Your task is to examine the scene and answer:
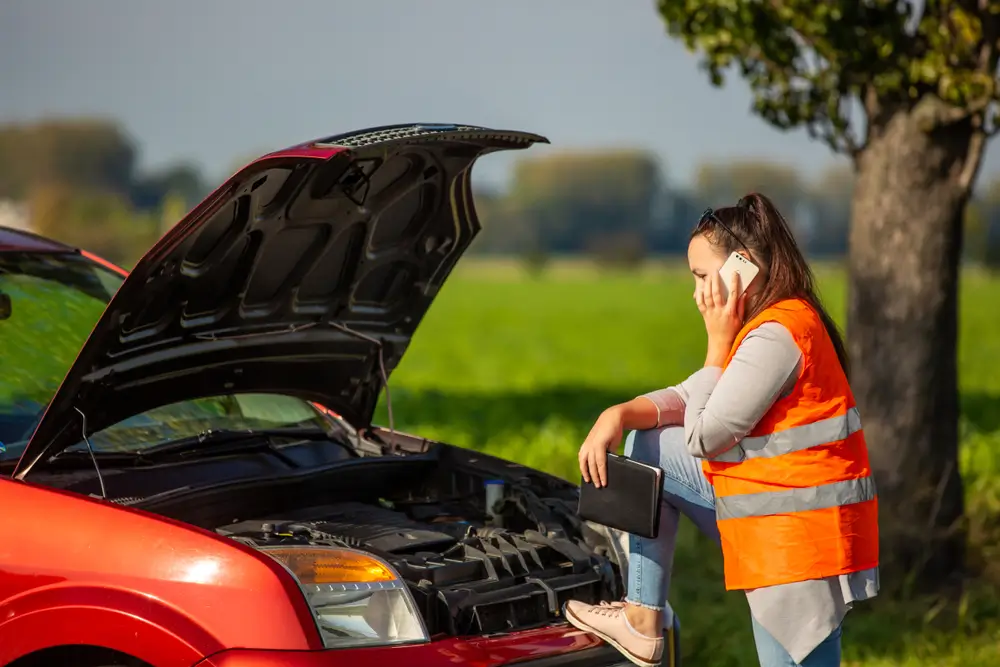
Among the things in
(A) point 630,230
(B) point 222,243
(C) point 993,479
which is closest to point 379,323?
(B) point 222,243

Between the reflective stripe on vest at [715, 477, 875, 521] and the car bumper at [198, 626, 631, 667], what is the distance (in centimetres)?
58

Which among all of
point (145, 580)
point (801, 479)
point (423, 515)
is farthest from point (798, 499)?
point (145, 580)

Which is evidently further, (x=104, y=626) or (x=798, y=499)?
(x=798, y=499)

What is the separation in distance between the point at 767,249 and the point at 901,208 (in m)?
3.40

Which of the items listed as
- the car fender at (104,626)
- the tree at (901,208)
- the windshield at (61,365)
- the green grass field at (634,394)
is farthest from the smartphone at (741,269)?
the tree at (901,208)

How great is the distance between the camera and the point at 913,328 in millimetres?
6508

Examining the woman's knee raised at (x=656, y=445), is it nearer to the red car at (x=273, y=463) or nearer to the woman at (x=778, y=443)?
the woman at (x=778, y=443)

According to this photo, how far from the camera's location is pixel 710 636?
5574 mm

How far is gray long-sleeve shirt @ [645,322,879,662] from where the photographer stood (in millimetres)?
3186

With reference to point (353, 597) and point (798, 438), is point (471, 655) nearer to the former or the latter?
point (353, 597)

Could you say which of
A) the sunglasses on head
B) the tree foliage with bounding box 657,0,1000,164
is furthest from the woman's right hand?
the tree foliage with bounding box 657,0,1000,164

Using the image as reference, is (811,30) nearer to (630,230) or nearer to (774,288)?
(774,288)

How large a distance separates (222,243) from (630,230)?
103 metres

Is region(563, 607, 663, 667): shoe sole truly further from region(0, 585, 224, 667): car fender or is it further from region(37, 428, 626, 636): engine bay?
region(0, 585, 224, 667): car fender
